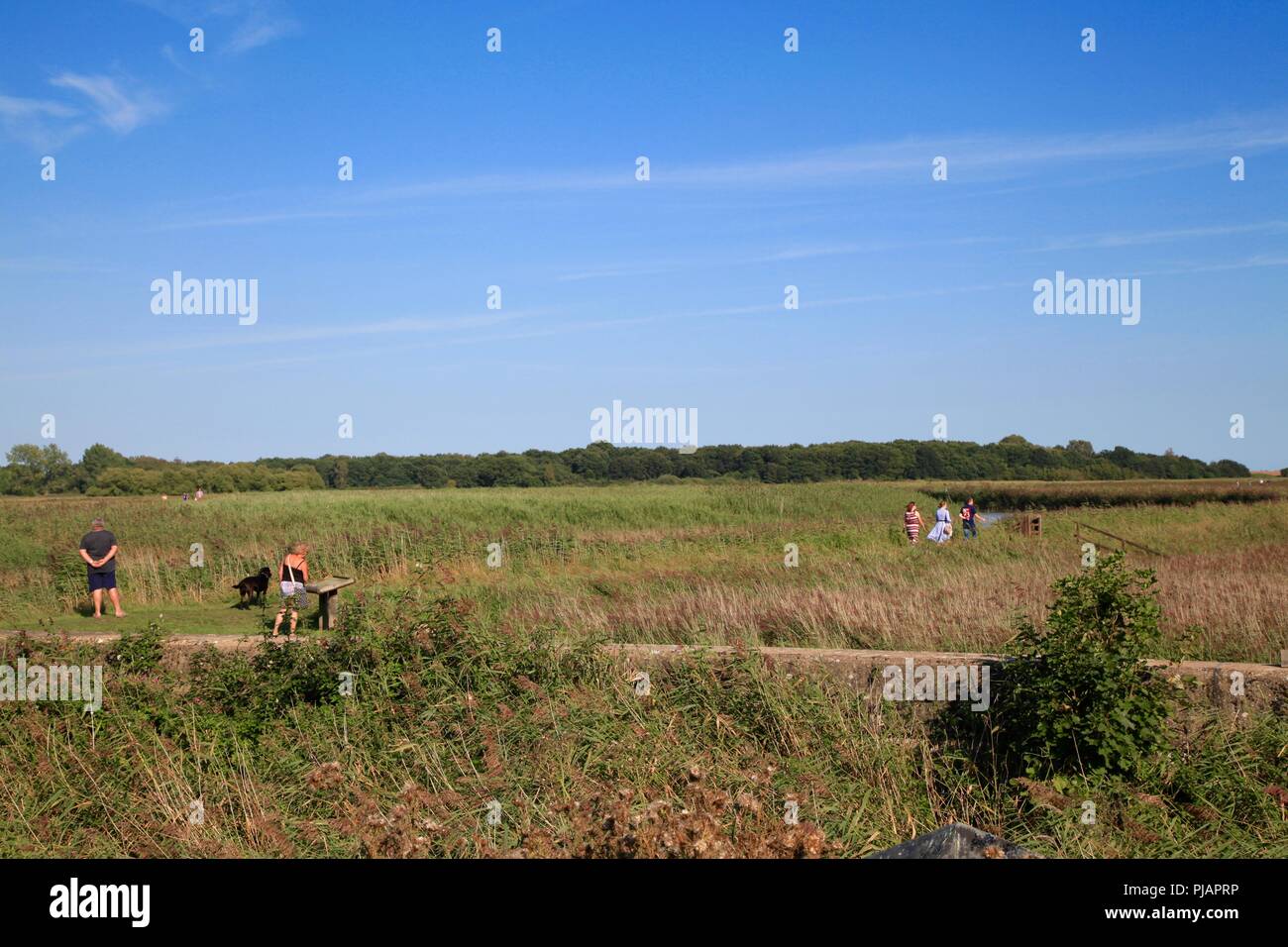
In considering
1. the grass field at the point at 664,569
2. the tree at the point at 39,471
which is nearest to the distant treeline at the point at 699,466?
the tree at the point at 39,471

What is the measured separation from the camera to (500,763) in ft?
23.4

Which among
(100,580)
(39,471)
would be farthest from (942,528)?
(39,471)

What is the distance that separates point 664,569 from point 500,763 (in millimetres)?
13134

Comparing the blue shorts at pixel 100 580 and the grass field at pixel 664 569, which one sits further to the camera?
the blue shorts at pixel 100 580

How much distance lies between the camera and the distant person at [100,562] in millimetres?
14797

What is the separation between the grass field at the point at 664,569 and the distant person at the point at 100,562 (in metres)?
0.42

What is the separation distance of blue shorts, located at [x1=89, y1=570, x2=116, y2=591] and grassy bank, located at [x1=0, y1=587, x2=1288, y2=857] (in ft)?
20.2

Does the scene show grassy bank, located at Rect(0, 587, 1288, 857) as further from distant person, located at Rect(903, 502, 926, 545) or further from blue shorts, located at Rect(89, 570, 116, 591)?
distant person, located at Rect(903, 502, 926, 545)

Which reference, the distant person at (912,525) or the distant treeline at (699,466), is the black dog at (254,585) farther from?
the distant treeline at (699,466)

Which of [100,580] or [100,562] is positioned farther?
[100,580]

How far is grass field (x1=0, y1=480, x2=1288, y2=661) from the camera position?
10.4 m

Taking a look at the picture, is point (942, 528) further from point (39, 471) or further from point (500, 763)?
point (39, 471)

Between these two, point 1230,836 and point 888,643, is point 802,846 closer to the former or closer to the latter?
point 1230,836
